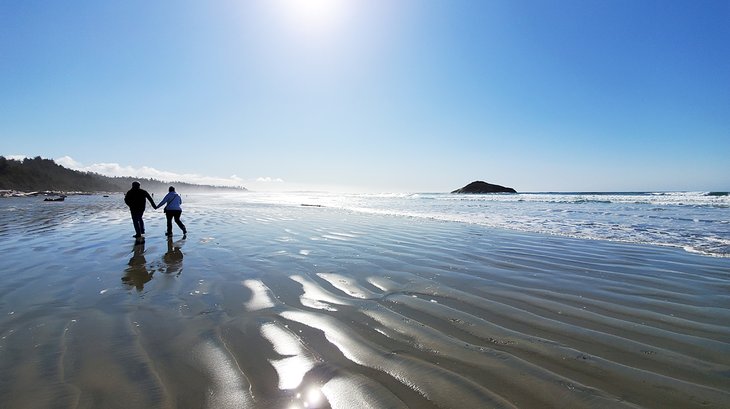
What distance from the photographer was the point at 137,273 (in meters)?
6.78

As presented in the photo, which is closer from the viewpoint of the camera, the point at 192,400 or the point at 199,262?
the point at 192,400

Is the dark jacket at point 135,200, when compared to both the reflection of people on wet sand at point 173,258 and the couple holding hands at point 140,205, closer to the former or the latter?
the couple holding hands at point 140,205

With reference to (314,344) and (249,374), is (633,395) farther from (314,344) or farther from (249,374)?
(249,374)

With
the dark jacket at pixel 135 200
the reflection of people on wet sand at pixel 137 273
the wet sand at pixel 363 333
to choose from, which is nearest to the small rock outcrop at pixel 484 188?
the wet sand at pixel 363 333

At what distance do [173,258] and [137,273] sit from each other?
1.72 meters

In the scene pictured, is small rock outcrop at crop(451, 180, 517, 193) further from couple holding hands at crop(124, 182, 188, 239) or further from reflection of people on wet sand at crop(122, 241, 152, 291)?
reflection of people on wet sand at crop(122, 241, 152, 291)

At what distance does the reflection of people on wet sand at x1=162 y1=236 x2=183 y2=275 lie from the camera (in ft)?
23.6

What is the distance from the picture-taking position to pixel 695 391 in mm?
2752

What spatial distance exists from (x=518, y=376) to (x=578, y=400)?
0.46 m

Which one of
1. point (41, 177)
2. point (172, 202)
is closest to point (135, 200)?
point (172, 202)

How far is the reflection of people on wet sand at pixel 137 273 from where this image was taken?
19.8 ft

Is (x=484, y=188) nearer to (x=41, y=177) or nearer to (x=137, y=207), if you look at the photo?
(x=137, y=207)

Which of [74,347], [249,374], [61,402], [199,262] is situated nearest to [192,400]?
[249,374]

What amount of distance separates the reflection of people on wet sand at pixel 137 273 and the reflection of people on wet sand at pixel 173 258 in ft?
1.41
